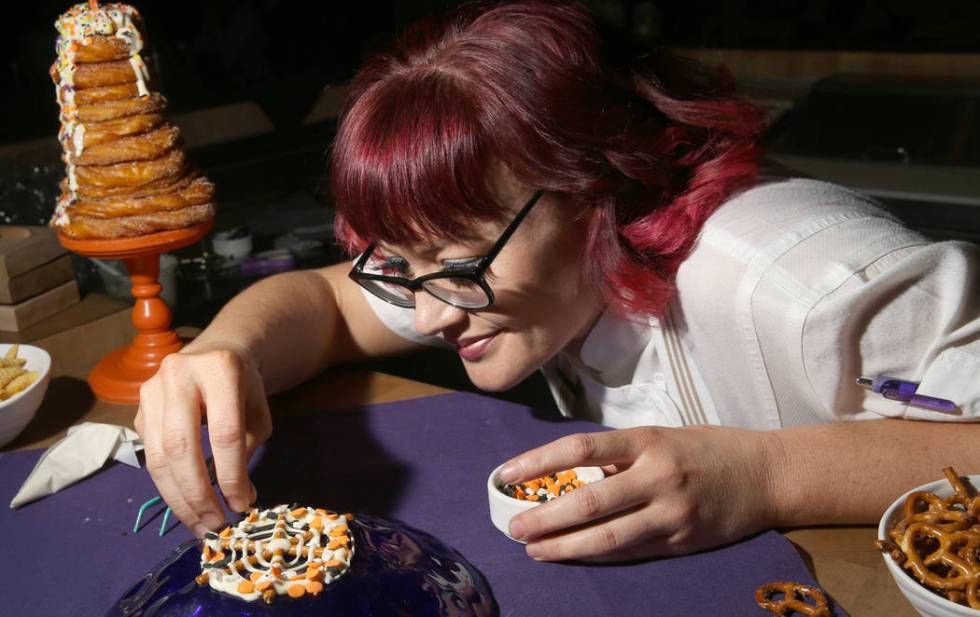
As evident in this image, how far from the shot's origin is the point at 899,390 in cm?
105

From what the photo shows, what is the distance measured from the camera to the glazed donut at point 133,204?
144cm

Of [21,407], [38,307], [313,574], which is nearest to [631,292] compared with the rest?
[313,574]

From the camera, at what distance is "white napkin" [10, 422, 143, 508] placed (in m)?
1.22

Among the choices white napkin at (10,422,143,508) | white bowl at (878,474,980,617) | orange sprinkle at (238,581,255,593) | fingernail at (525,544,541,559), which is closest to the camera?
white bowl at (878,474,980,617)

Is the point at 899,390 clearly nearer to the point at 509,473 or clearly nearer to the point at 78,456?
the point at 509,473

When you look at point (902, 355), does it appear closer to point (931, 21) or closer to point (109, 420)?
point (109, 420)

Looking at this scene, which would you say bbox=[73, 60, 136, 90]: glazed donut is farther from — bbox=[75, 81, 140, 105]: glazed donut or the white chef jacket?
the white chef jacket

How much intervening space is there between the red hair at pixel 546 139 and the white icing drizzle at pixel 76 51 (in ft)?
1.50

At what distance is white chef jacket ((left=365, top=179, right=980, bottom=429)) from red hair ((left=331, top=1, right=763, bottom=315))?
0.22 ft

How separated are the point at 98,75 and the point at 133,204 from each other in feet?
0.70

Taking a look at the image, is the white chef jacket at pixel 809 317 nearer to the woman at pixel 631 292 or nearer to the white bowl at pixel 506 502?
the woman at pixel 631 292

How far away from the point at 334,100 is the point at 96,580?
8.08 feet

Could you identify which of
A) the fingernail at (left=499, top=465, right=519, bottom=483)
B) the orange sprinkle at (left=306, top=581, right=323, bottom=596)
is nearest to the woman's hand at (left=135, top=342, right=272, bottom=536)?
the orange sprinkle at (left=306, top=581, right=323, bottom=596)

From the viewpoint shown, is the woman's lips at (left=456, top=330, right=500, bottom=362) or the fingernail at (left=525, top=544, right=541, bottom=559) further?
the woman's lips at (left=456, top=330, right=500, bottom=362)
